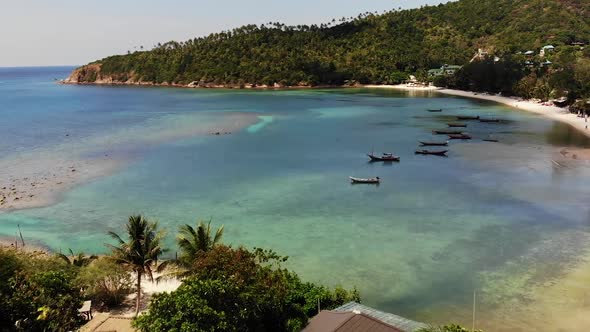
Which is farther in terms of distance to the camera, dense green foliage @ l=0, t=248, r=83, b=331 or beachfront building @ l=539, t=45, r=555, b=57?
beachfront building @ l=539, t=45, r=555, b=57

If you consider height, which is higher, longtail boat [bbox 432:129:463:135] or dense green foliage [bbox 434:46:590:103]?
dense green foliage [bbox 434:46:590:103]

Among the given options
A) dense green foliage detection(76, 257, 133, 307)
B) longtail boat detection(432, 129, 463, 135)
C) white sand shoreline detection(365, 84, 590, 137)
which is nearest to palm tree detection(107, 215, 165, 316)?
dense green foliage detection(76, 257, 133, 307)

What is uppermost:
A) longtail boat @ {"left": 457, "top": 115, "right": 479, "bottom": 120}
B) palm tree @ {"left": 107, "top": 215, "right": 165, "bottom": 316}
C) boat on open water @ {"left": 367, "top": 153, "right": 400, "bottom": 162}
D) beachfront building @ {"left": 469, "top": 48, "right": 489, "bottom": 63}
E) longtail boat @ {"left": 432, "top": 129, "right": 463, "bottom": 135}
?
beachfront building @ {"left": 469, "top": 48, "right": 489, "bottom": 63}

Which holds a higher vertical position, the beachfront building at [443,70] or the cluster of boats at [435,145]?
the beachfront building at [443,70]

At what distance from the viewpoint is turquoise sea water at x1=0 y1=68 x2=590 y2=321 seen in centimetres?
2528

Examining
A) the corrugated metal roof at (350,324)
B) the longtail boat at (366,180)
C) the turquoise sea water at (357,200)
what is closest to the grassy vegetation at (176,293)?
the corrugated metal roof at (350,324)

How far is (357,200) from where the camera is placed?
122 ft

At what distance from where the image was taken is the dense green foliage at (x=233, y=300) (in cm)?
1236

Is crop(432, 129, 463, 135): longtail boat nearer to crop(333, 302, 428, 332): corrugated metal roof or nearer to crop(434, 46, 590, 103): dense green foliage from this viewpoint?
crop(434, 46, 590, 103): dense green foliage

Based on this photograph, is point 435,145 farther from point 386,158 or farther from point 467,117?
point 467,117

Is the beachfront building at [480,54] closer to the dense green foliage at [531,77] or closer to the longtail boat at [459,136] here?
the dense green foliage at [531,77]

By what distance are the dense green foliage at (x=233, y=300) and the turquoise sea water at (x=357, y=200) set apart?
4.55 meters

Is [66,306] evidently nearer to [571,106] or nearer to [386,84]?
[571,106]

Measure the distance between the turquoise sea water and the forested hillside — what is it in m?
88.0
